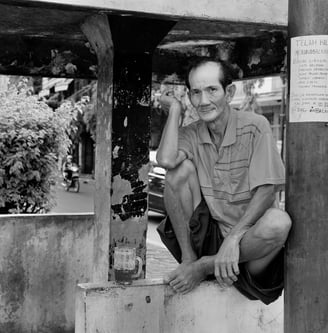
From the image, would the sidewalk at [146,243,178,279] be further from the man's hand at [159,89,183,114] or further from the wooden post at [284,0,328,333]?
the wooden post at [284,0,328,333]

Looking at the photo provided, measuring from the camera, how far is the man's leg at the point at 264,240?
9.91 feet

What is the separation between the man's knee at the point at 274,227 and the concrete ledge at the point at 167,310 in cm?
61

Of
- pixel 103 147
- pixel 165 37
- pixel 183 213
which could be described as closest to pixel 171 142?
pixel 183 213

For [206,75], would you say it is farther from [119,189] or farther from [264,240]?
[119,189]

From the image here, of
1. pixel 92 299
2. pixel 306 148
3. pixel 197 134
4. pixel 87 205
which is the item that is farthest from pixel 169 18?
pixel 87 205

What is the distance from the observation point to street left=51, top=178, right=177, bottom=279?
29.7 feet

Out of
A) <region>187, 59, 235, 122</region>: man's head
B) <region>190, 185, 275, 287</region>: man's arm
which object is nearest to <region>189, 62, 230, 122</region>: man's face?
<region>187, 59, 235, 122</region>: man's head

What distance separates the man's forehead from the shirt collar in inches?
9.4

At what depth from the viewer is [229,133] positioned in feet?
12.1

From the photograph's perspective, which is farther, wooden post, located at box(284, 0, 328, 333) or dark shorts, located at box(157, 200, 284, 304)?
dark shorts, located at box(157, 200, 284, 304)

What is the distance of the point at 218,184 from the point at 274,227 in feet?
2.25

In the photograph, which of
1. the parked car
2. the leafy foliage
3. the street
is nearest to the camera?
the leafy foliage

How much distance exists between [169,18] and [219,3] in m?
0.31

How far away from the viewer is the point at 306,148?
2.78m
